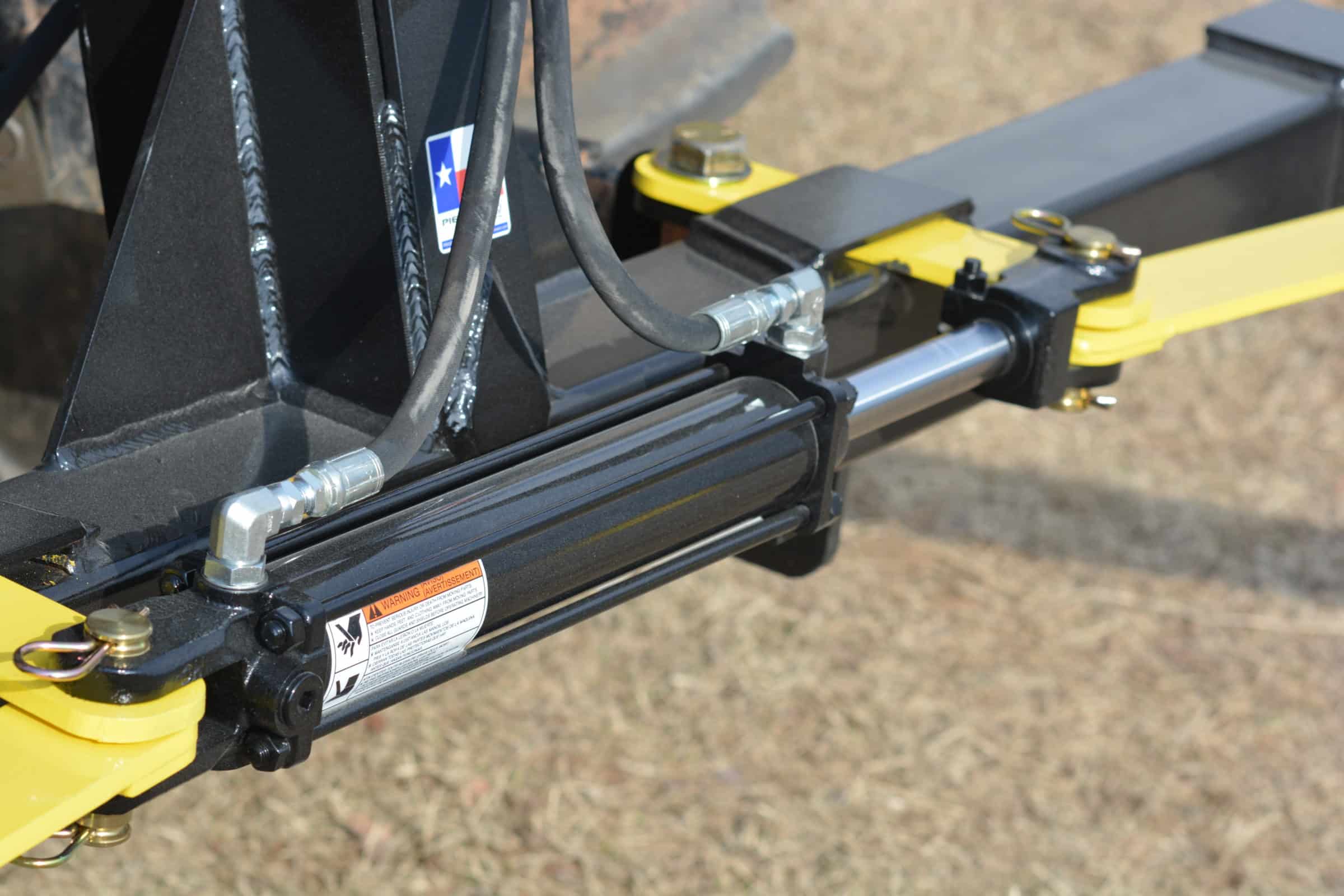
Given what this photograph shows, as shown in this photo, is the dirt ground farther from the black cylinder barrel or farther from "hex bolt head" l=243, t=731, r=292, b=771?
"hex bolt head" l=243, t=731, r=292, b=771

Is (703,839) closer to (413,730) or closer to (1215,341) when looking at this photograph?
(413,730)

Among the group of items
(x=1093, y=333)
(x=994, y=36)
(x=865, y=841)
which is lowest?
(x=865, y=841)

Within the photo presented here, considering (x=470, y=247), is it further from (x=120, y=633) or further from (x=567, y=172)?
(x=120, y=633)

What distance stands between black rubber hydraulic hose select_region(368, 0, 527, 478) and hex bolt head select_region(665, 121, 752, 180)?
400 mm

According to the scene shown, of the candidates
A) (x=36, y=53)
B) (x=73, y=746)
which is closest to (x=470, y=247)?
(x=73, y=746)

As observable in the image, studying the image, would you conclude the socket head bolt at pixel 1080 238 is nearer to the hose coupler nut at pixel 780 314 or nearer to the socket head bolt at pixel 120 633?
the hose coupler nut at pixel 780 314

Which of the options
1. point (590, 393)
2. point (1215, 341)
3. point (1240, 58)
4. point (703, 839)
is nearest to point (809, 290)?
point (590, 393)

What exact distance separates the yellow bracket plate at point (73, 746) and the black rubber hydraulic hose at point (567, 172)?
A: 0.95 ft

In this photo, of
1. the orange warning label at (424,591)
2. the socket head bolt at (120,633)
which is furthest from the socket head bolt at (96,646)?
the orange warning label at (424,591)

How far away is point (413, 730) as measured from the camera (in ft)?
6.80

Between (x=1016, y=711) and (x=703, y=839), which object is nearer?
(x=703, y=839)

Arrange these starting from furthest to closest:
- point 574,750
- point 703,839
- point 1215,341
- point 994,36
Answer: point 994,36, point 1215,341, point 574,750, point 703,839

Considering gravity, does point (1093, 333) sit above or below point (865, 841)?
above

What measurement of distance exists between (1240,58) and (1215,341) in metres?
1.79
